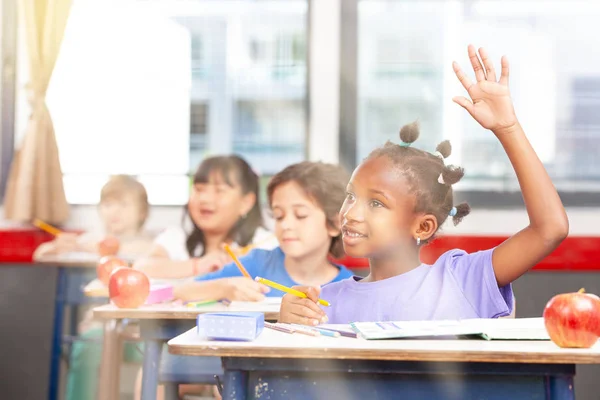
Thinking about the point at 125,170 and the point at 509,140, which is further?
the point at 125,170

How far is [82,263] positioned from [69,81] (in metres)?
1.08

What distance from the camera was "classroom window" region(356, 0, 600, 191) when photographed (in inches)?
136

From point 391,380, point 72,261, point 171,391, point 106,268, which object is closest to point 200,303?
point 171,391

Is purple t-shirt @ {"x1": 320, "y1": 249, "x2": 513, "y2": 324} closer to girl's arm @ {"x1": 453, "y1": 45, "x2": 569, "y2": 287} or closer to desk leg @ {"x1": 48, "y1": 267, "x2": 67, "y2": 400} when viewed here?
girl's arm @ {"x1": 453, "y1": 45, "x2": 569, "y2": 287}

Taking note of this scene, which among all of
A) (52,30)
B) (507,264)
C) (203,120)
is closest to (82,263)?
(203,120)

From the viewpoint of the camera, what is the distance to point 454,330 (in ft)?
3.84

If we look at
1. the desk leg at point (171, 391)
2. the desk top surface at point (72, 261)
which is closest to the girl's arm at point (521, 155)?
the desk leg at point (171, 391)

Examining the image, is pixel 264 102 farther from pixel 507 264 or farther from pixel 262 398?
pixel 262 398

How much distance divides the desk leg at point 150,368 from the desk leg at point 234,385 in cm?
72

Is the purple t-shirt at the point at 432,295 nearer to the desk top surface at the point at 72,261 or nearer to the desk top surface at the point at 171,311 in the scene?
the desk top surface at the point at 171,311

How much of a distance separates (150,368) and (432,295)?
28.5 inches

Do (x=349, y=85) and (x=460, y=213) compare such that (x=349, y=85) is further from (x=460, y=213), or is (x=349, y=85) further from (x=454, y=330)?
(x=454, y=330)

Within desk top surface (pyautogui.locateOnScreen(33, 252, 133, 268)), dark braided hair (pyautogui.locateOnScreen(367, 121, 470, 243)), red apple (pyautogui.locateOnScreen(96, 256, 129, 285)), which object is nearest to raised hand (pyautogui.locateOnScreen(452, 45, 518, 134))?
dark braided hair (pyautogui.locateOnScreen(367, 121, 470, 243))

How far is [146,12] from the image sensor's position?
149 inches
